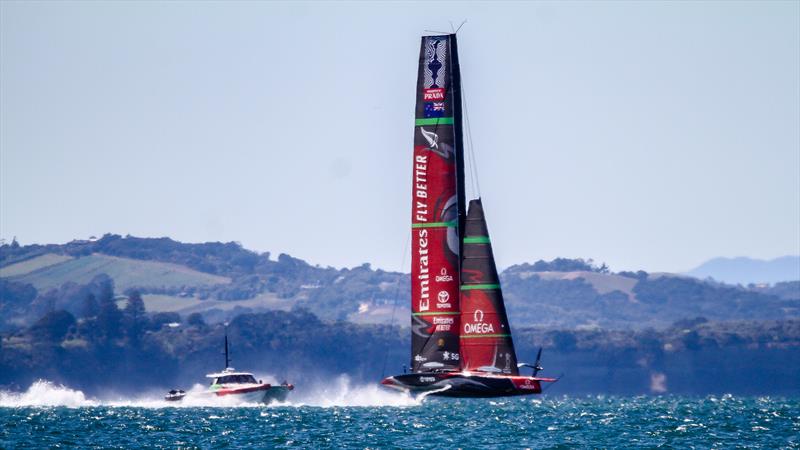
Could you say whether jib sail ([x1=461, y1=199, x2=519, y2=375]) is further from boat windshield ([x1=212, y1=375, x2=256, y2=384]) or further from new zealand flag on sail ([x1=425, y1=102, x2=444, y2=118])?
boat windshield ([x1=212, y1=375, x2=256, y2=384])

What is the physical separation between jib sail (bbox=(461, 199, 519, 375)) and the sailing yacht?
0.16ft

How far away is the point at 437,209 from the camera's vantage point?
7506 centimetres

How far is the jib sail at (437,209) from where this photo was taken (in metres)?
74.9

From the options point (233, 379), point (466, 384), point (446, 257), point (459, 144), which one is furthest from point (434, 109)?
point (233, 379)

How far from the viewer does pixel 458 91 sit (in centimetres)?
7562

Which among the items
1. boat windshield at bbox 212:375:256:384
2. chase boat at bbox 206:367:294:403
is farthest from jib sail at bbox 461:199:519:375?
boat windshield at bbox 212:375:256:384

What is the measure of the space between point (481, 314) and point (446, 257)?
3.29 m

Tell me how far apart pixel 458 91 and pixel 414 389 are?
14816 mm

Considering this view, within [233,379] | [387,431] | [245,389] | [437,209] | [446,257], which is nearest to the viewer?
[437,209]

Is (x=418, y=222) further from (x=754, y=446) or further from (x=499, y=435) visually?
(x=754, y=446)

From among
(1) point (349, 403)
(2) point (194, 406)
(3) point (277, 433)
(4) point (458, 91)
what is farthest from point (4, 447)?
(1) point (349, 403)

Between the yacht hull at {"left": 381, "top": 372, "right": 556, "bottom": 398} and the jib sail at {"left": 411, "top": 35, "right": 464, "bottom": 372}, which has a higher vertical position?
the jib sail at {"left": 411, "top": 35, "right": 464, "bottom": 372}

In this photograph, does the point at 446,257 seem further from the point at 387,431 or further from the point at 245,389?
the point at 245,389

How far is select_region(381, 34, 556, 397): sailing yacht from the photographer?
74.8 metres
